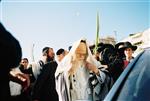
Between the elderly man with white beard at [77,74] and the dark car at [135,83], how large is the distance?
4.48m

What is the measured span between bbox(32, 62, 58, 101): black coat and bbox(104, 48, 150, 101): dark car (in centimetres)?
430

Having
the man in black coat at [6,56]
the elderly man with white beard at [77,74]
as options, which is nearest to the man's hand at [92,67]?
the elderly man with white beard at [77,74]

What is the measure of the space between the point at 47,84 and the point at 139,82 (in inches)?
200

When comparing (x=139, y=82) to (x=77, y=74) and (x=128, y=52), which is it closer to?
(x=77, y=74)

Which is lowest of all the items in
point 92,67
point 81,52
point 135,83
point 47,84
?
point 47,84

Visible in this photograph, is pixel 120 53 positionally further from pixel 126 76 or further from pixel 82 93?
pixel 126 76

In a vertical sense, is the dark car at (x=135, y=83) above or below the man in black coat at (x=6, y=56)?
below

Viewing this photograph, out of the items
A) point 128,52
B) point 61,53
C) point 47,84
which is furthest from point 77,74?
point 61,53

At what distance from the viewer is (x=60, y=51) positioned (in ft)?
36.4

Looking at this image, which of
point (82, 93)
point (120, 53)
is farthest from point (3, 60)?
point (120, 53)

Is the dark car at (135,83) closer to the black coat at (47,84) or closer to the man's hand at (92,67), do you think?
the black coat at (47,84)

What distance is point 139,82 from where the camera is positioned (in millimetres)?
3004

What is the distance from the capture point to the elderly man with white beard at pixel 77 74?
7718 mm

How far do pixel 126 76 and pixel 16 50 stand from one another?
0.80 metres
